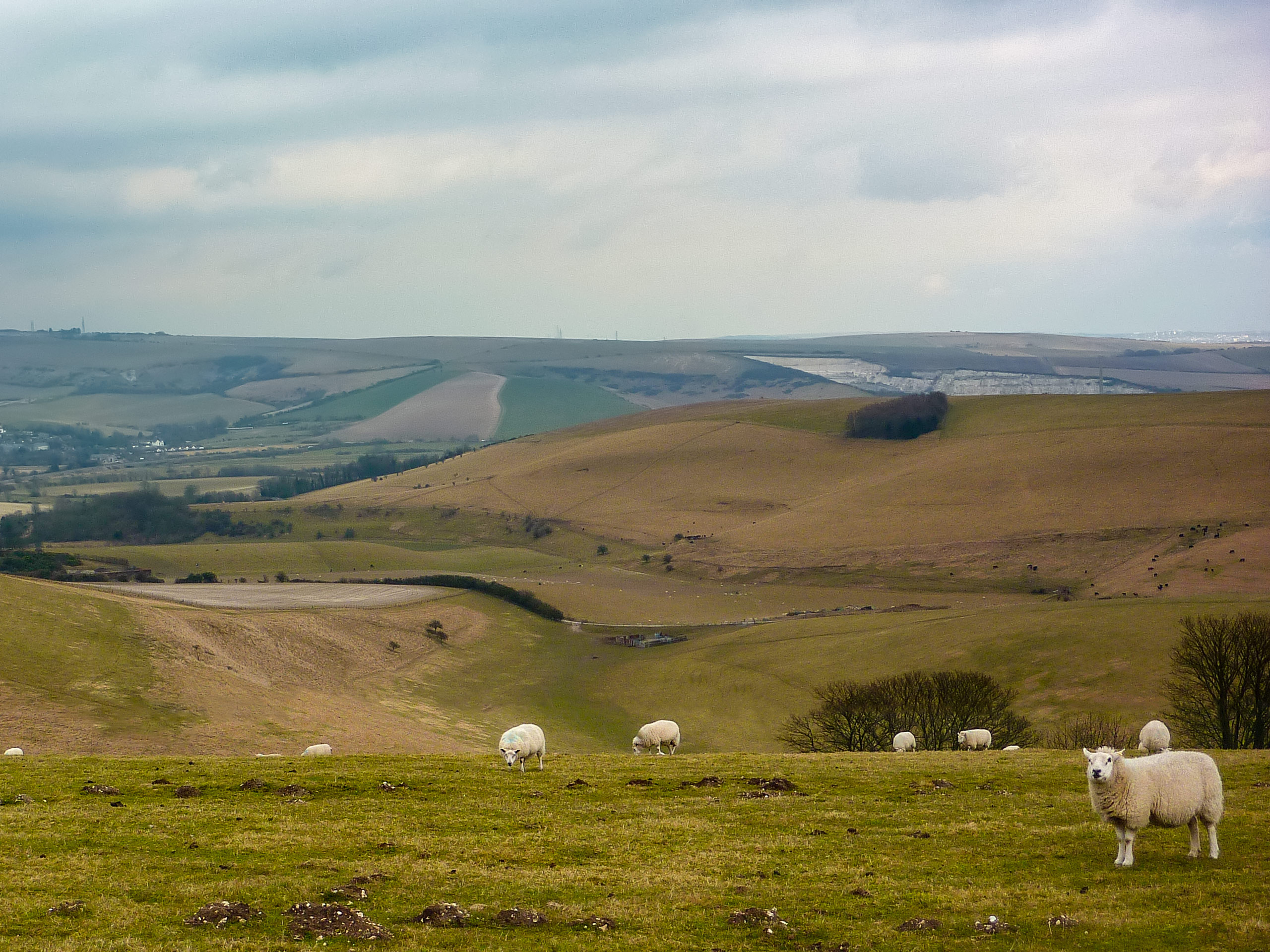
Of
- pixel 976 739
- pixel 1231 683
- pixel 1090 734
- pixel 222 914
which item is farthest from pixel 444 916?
pixel 1090 734

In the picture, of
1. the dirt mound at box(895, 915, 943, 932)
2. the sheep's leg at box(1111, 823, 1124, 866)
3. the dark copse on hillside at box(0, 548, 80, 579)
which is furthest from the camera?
the dark copse on hillside at box(0, 548, 80, 579)

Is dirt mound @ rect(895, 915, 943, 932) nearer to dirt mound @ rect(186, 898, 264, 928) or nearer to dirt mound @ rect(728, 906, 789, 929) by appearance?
dirt mound @ rect(728, 906, 789, 929)

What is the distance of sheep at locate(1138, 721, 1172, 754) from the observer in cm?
3691

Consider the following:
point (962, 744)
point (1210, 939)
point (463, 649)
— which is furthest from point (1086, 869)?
point (463, 649)

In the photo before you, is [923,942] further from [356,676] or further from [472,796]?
[356,676]

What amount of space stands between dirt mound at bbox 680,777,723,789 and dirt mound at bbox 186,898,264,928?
1456 centimetres

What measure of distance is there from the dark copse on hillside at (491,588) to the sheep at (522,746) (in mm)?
93403

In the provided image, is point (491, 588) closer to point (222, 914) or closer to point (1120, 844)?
point (1120, 844)

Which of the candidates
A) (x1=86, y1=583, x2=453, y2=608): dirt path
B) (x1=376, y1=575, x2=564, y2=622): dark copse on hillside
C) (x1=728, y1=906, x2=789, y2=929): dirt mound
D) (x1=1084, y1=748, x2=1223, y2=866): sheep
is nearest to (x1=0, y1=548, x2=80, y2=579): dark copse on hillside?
(x1=86, y1=583, x2=453, y2=608): dirt path

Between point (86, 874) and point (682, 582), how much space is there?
436 ft

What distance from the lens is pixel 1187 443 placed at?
164750 millimetres

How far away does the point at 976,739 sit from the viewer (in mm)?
49406

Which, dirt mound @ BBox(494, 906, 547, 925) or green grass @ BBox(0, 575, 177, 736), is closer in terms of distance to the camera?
dirt mound @ BBox(494, 906, 547, 925)

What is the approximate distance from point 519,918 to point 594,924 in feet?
4.06
